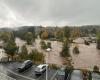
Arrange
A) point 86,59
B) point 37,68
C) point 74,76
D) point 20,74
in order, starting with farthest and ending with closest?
1. point 86,59
2. point 74,76
3. point 37,68
4. point 20,74

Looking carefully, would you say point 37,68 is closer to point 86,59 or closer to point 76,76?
point 76,76

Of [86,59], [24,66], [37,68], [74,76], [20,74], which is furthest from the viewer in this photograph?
[86,59]

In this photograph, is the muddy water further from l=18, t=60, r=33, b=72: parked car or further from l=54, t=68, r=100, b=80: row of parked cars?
l=18, t=60, r=33, b=72: parked car

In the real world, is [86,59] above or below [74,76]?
below

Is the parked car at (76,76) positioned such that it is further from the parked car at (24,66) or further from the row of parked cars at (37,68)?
the parked car at (24,66)

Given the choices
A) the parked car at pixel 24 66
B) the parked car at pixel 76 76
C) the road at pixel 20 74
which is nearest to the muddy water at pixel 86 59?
the parked car at pixel 76 76

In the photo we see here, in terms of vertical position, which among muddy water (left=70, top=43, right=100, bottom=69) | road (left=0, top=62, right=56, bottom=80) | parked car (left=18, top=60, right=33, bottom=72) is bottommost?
muddy water (left=70, top=43, right=100, bottom=69)

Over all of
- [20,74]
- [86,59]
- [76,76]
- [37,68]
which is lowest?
[86,59]

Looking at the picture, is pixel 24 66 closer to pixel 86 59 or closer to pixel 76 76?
pixel 76 76

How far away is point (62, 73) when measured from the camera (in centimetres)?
1559

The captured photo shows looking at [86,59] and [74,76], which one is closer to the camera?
[74,76]

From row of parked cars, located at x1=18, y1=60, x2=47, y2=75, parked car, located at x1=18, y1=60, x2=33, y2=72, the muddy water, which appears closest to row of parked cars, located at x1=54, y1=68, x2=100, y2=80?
row of parked cars, located at x1=18, y1=60, x2=47, y2=75

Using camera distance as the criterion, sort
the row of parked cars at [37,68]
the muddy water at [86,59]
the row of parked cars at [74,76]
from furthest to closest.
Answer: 1. the muddy water at [86,59]
2. the row of parked cars at [37,68]
3. the row of parked cars at [74,76]

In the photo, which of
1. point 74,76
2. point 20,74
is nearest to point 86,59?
point 74,76
